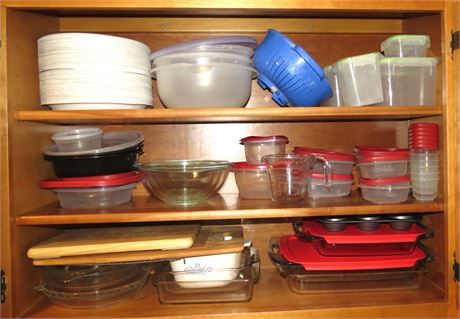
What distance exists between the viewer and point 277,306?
0.93 metres

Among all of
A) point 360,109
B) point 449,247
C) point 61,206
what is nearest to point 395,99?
point 360,109

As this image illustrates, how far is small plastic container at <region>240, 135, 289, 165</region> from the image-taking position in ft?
3.39

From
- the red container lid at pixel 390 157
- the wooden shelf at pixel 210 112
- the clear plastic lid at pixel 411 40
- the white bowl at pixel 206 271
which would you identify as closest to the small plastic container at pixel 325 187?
the red container lid at pixel 390 157

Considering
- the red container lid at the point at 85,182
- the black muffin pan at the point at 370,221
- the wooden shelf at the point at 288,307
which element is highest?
the red container lid at the point at 85,182

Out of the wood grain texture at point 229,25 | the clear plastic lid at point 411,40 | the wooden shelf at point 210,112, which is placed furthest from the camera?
the wood grain texture at point 229,25

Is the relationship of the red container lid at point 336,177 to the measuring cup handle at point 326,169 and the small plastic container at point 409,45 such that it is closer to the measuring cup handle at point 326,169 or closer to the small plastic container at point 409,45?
the measuring cup handle at point 326,169

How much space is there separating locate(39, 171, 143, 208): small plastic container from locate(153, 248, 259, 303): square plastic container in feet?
0.92

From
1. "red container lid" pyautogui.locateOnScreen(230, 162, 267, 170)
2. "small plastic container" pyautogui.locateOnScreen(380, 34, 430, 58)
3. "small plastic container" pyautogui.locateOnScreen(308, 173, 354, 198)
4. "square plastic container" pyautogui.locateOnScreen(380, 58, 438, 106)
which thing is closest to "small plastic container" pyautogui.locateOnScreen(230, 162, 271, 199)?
"red container lid" pyautogui.locateOnScreen(230, 162, 267, 170)

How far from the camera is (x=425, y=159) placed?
958mm

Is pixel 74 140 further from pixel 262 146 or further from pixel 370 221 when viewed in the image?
pixel 370 221

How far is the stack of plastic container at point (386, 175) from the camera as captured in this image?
961 millimetres

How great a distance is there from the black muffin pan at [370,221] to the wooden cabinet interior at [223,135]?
0.24ft

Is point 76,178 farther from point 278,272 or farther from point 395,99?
point 395,99

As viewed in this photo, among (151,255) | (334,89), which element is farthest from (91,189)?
(334,89)
